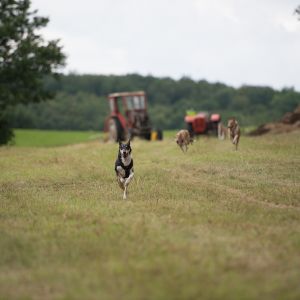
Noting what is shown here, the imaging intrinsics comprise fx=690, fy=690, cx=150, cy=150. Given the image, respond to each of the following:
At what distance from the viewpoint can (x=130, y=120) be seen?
141 feet

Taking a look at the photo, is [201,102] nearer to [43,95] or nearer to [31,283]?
[43,95]

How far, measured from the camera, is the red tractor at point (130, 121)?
42406 millimetres

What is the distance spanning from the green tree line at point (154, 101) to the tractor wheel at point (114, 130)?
172 feet

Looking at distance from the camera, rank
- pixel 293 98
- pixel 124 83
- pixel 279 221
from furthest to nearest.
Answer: pixel 124 83 → pixel 293 98 → pixel 279 221

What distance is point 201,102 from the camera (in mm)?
133375

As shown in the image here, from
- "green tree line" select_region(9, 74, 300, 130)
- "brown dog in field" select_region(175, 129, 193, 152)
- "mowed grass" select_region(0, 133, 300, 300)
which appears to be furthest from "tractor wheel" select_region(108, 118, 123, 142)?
"green tree line" select_region(9, 74, 300, 130)

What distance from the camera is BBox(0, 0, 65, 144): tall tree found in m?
48.1

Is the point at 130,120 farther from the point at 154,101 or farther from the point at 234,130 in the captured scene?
the point at 154,101

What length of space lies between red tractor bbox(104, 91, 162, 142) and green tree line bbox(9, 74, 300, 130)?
51433mm

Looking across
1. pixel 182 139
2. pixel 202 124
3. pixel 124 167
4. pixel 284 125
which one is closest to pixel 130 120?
pixel 202 124

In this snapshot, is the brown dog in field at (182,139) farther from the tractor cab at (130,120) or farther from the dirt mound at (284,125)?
the dirt mound at (284,125)

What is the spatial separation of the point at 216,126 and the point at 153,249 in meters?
31.3

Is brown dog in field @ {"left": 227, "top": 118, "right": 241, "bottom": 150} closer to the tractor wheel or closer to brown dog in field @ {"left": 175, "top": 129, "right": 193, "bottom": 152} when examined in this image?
brown dog in field @ {"left": 175, "top": 129, "right": 193, "bottom": 152}

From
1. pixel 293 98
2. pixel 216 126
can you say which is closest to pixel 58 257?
pixel 216 126
